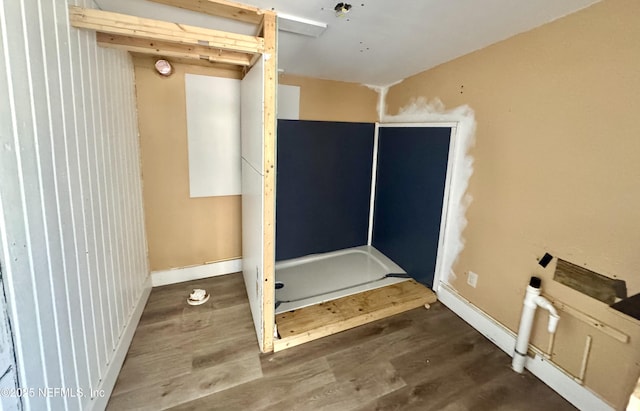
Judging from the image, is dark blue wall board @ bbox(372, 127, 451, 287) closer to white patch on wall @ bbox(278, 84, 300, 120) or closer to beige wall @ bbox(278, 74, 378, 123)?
beige wall @ bbox(278, 74, 378, 123)

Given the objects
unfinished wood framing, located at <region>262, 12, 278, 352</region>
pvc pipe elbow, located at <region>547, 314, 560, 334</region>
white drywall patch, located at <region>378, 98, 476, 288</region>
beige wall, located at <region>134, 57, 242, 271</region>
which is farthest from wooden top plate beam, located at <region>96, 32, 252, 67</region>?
pvc pipe elbow, located at <region>547, 314, 560, 334</region>

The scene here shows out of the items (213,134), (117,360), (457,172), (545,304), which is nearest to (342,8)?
(457,172)

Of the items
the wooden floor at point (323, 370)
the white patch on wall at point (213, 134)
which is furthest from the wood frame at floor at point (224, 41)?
the white patch on wall at point (213, 134)

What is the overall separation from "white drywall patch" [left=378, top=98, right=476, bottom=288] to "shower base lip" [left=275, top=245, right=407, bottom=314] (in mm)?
613

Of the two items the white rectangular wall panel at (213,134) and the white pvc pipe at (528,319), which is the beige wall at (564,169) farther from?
the white rectangular wall panel at (213,134)

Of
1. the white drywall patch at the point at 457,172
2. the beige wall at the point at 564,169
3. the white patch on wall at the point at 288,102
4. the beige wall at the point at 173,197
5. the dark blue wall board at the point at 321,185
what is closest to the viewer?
the beige wall at the point at 564,169

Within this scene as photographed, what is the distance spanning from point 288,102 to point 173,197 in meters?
1.51

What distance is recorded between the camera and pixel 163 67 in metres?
2.28

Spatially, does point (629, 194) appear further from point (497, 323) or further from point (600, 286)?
point (497, 323)

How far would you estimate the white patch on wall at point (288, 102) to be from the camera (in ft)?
9.30

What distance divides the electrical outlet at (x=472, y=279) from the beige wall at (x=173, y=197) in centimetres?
226

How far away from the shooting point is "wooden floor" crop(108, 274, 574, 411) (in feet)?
5.16

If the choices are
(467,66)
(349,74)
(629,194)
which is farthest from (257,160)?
(629,194)

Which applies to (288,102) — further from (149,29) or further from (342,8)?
(149,29)
